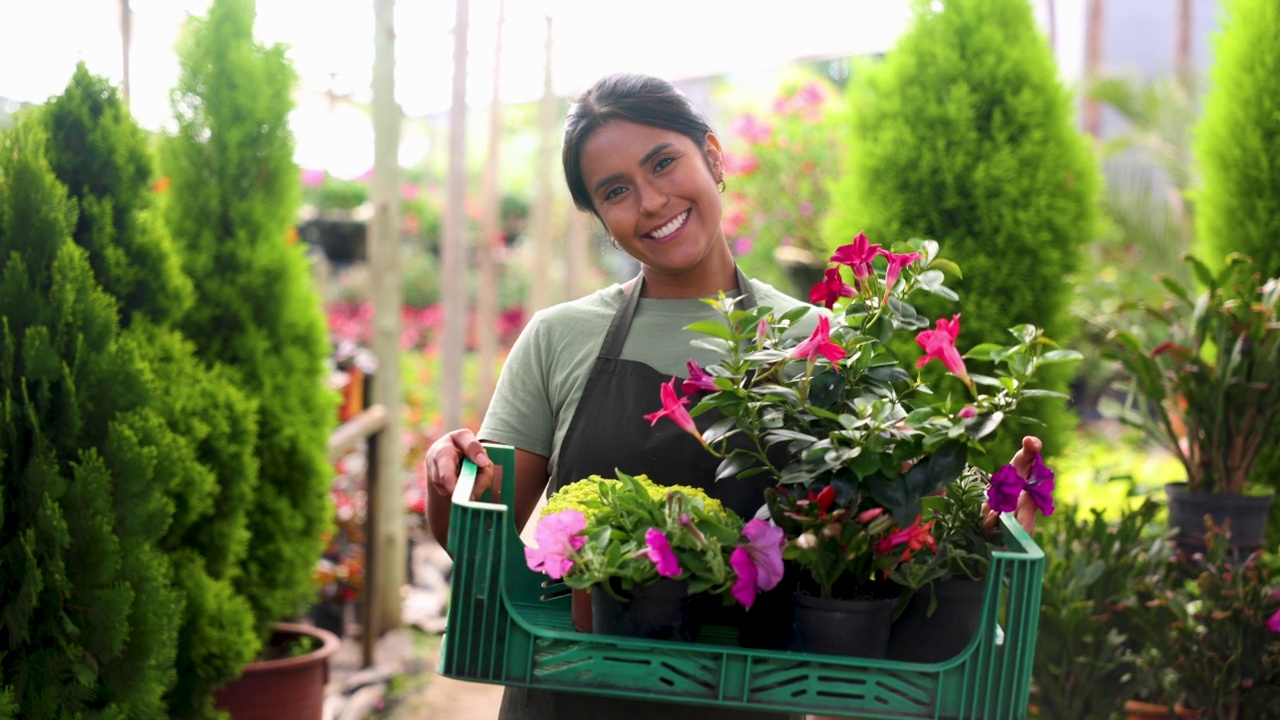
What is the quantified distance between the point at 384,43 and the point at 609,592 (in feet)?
12.2

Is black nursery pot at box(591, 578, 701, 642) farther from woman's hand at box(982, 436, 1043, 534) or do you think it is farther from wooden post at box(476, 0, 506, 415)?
wooden post at box(476, 0, 506, 415)

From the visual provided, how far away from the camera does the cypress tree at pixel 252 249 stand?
10.8 ft

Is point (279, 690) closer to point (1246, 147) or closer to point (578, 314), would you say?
point (578, 314)

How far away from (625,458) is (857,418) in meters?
0.60

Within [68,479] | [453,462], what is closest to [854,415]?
[453,462]

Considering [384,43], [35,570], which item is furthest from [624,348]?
[384,43]

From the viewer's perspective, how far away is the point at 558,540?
1.21m

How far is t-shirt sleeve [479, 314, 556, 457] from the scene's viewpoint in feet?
5.90

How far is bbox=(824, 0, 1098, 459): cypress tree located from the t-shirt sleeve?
4.96ft

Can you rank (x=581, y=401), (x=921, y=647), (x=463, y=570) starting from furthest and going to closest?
(x=581, y=401) → (x=921, y=647) → (x=463, y=570)

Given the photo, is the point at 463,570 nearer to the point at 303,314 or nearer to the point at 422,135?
the point at 303,314

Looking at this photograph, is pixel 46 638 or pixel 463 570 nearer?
pixel 463 570

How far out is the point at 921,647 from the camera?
1266 mm

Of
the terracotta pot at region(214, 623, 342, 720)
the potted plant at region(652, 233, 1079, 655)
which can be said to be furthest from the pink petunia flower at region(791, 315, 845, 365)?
the terracotta pot at region(214, 623, 342, 720)
